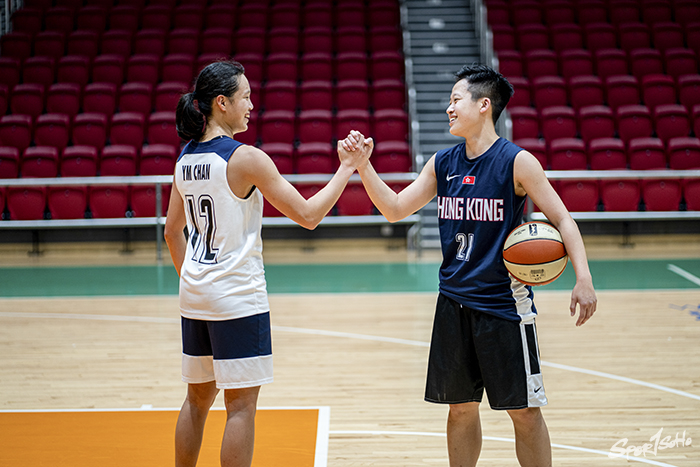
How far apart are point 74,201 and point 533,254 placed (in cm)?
686

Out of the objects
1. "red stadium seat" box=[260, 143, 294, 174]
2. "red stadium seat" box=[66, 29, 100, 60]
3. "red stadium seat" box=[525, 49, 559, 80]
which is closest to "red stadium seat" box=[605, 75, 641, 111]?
"red stadium seat" box=[525, 49, 559, 80]

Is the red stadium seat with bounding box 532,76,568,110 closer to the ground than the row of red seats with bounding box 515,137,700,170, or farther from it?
farther from it

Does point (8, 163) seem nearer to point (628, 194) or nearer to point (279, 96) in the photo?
point (279, 96)

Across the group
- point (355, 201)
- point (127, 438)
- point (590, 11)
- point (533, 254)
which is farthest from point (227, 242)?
point (590, 11)

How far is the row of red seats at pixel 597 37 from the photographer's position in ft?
32.0

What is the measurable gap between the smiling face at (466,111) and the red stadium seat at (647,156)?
6678 mm

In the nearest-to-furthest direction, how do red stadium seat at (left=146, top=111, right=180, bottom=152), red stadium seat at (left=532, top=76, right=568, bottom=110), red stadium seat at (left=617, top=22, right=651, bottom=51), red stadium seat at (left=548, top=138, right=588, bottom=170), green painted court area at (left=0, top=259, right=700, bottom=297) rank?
green painted court area at (left=0, top=259, right=700, bottom=297) → red stadium seat at (left=548, top=138, right=588, bottom=170) → red stadium seat at (left=146, top=111, right=180, bottom=152) → red stadium seat at (left=532, top=76, right=568, bottom=110) → red stadium seat at (left=617, top=22, right=651, bottom=51)

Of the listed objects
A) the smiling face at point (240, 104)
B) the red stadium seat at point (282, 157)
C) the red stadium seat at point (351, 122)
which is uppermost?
the red stadium seat at point (351, 122)

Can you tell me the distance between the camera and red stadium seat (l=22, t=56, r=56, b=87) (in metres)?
9.23

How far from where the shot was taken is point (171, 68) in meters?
9.31

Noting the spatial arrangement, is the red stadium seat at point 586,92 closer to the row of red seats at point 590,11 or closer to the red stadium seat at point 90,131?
the row of red seats at point 590,11

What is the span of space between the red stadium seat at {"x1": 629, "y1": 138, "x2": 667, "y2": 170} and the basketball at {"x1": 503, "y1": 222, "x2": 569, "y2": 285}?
265 inches

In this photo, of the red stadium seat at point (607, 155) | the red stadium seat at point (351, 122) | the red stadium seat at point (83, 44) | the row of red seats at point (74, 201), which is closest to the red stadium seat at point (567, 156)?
the red stadium seat at point (607, 155)

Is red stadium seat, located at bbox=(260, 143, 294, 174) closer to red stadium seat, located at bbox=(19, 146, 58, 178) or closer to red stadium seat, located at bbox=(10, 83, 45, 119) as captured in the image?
red stadium seat, located at bbox=(19, 146, 58, 178)
